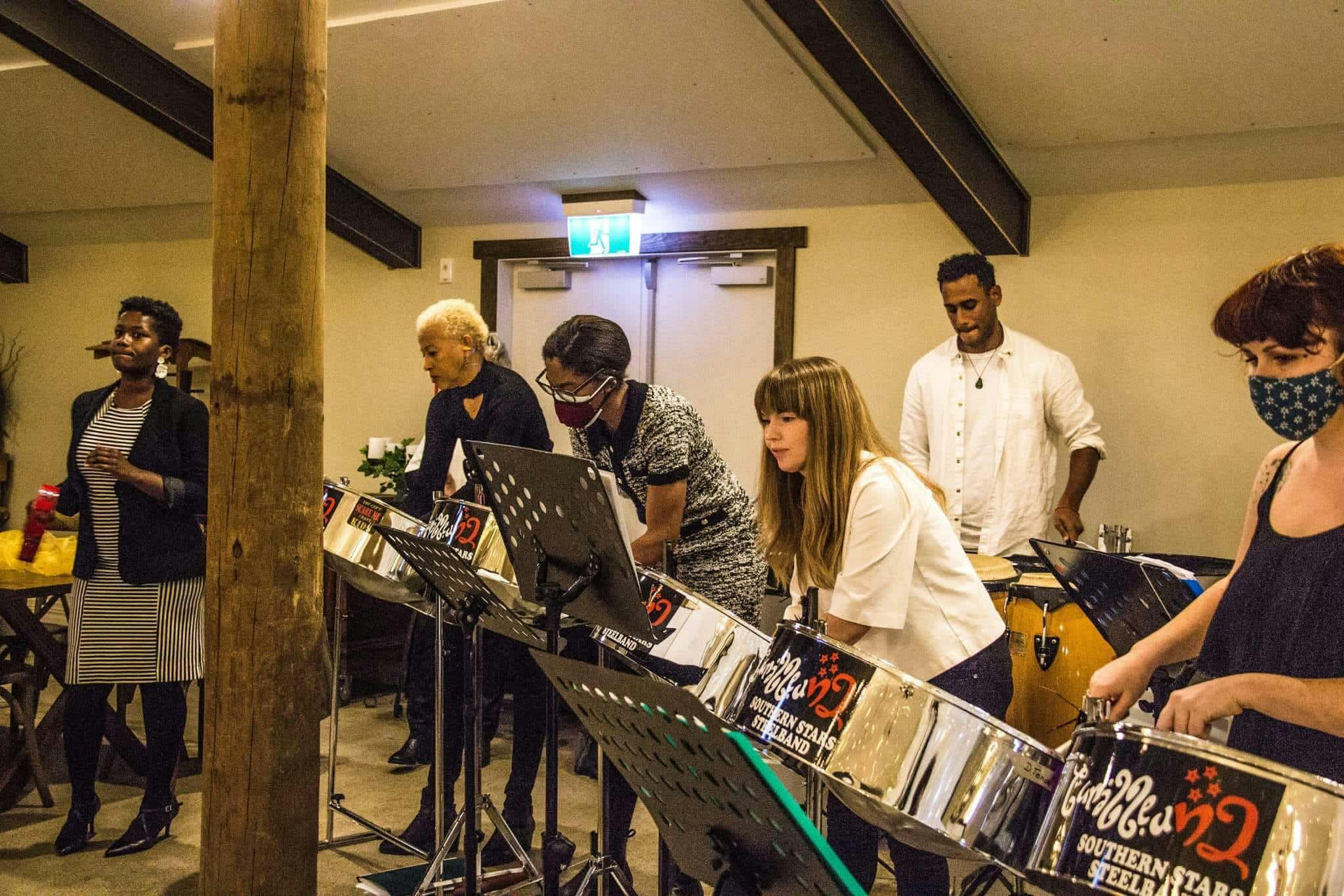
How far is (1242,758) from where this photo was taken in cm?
88

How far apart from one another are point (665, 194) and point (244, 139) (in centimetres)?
268

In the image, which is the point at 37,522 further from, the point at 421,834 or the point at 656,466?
the point at 656,466

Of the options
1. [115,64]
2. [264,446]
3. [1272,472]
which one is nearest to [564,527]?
[264,446]

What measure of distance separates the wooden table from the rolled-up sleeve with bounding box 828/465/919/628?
199 cm

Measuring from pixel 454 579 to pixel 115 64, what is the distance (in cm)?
294

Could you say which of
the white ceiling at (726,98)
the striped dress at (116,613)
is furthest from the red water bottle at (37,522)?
the white ceiling at (726,98)

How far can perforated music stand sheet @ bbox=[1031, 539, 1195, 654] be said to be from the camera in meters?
1.54

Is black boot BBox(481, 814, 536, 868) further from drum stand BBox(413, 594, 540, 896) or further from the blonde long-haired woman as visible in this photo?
the blonde long-haired woman

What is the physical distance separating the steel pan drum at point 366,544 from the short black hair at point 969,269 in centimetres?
169

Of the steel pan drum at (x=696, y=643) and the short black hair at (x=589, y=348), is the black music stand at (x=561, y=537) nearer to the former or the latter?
the steel pan drum at (x=696, y=643)

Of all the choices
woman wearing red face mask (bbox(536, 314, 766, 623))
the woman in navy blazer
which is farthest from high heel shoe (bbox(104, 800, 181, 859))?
woman wearing red face mask (bbox(536, 314, 766, 623))

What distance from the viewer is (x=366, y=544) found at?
2.13 meters

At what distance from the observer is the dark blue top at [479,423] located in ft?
9.02

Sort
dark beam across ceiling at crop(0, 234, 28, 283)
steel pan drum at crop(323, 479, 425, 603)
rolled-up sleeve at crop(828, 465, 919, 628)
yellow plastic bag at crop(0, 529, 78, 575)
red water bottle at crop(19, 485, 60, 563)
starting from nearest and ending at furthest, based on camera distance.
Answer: rolled-up sleeve at crop(828, 465, 919, 628), steel pan drum at crop(323, 479, 425, 603), red water bottle at crop(19, 485, 60, 563), yellow plastic bag at crop(0, 529, 78, 575), dark beam across ceiling at crop(0, 234, 28, 283)
